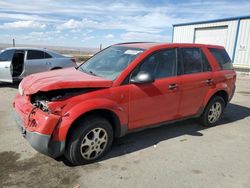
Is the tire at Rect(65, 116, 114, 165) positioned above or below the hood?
below

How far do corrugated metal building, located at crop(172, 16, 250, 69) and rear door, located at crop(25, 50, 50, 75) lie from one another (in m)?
13.2

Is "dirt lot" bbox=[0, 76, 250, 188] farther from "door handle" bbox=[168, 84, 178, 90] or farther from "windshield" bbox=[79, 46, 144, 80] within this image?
"windshield" bbox=[79, 46, 144, 80]

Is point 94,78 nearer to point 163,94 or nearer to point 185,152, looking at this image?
point 163,94

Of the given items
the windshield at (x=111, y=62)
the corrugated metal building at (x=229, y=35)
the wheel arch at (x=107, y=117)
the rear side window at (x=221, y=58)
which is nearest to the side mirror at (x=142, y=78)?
the windshield at (x=111, y=62)

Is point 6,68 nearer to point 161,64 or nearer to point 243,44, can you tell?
point 161,64

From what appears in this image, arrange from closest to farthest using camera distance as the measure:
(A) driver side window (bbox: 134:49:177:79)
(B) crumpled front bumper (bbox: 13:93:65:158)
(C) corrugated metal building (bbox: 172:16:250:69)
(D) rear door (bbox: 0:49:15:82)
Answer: (B) crumpled front bumper (bbox: 13:93:65:158), (A) driver side window (bbox: 134:49:177:79), (D) rear door (bbox: 0:49:15:82), (C) corrugated metal building (bbox: 172:16:250:69)

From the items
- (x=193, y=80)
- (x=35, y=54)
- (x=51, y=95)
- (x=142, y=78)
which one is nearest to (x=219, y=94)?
(x=193, y=80)

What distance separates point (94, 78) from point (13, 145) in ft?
6.10

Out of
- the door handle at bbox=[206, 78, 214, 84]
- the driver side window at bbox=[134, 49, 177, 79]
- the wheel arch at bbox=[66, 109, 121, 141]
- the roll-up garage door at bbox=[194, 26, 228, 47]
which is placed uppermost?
the roll-up garage door at bbox=[194, 26, 228, 47]

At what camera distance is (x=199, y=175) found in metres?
3.36

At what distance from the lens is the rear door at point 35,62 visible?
888 centimetres

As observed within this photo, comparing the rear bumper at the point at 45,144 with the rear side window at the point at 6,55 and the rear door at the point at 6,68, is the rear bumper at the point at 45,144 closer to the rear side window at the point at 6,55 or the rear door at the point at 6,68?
the rear door at the point at 6,68

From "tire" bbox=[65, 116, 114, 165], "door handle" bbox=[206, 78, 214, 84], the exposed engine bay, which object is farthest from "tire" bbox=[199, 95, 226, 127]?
the exposed engine bay

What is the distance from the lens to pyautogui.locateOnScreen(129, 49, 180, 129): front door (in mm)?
3812
